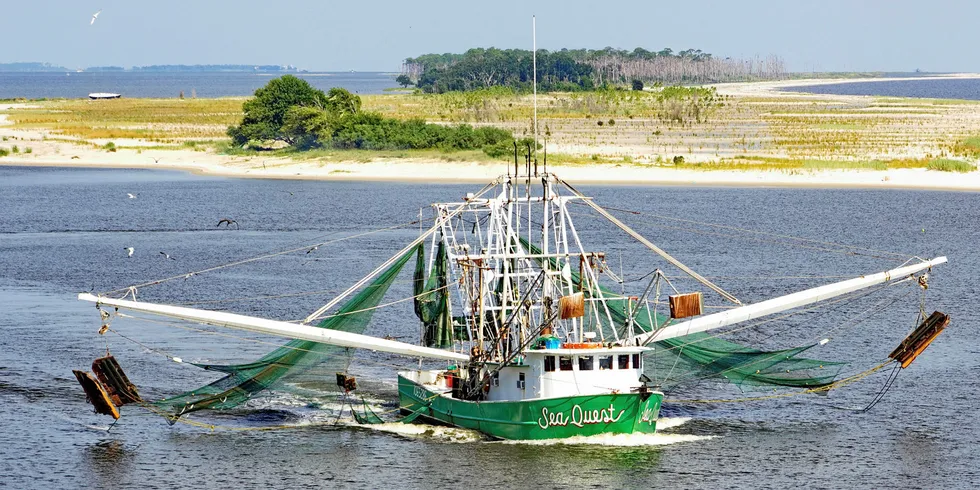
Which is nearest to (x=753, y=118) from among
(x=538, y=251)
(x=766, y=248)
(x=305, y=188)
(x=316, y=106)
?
(x=316, y=106)

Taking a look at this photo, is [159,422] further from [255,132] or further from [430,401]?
[255,132]

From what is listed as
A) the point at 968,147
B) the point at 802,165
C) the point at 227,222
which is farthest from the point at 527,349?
the point at 968,147

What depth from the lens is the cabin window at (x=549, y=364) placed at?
133 feet

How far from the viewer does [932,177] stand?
375 feet

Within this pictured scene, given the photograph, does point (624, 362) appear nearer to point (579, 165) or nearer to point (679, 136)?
point (579, 165)

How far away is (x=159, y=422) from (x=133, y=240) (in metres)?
43.2

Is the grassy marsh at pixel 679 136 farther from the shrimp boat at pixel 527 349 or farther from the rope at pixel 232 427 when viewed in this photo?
the rope at pixel 232 427

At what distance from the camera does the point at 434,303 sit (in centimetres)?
4656

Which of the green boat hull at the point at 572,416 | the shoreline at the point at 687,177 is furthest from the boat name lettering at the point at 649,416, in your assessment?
the shoreline at the point at 687,177

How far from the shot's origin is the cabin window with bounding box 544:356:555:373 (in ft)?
133

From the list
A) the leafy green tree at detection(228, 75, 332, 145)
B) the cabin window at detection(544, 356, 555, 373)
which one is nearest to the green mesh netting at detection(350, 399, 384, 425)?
the cabin window at detection(544, 356, 555, 373)

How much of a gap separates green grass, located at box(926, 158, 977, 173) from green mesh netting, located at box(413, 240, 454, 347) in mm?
80567

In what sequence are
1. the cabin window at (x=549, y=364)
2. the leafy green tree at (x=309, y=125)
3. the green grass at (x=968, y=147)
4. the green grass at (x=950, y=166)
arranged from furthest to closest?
the leafy green tree at (x=309, y=125) < the green grass at (x=968, y=147) < the green grass at (x=950, y=166) < the cabin window at (x=549, y=364)

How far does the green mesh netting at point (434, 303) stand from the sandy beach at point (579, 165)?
229 ft
